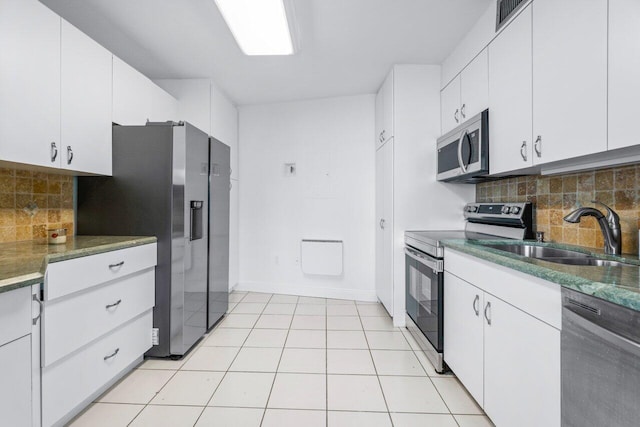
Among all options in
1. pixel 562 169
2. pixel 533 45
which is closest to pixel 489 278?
pixel 562 169

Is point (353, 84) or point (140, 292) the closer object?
point (140, 292)

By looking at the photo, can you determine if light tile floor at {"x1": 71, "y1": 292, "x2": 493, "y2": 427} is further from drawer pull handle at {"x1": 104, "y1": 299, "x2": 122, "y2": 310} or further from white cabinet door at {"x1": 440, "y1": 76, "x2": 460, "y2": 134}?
white cabinet door at {"x1": 440, "y1": 76, "x2": 460, "y2": 134}

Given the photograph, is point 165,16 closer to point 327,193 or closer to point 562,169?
point 327,193

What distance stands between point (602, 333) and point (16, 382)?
200cm

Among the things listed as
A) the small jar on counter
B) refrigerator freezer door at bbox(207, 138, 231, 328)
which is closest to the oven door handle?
refrigerator freezer door at bbox(207, 138, 231, 328)

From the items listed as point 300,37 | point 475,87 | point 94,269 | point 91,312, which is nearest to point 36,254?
point 94,269

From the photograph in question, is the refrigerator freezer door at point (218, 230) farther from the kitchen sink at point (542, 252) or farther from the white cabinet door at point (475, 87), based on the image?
the kitchen sink at point (542, 252)

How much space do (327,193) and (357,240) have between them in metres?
0.69

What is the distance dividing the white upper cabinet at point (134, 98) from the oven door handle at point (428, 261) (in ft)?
8.11

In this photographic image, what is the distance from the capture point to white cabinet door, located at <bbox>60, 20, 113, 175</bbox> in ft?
6.01

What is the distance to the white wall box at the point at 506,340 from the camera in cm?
109

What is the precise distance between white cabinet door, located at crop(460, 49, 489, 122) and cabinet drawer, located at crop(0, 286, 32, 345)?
267 centimetres

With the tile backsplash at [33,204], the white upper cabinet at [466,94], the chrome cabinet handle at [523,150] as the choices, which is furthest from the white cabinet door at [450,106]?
the tile backsplash at [33,204]

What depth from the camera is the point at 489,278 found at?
150 cm
